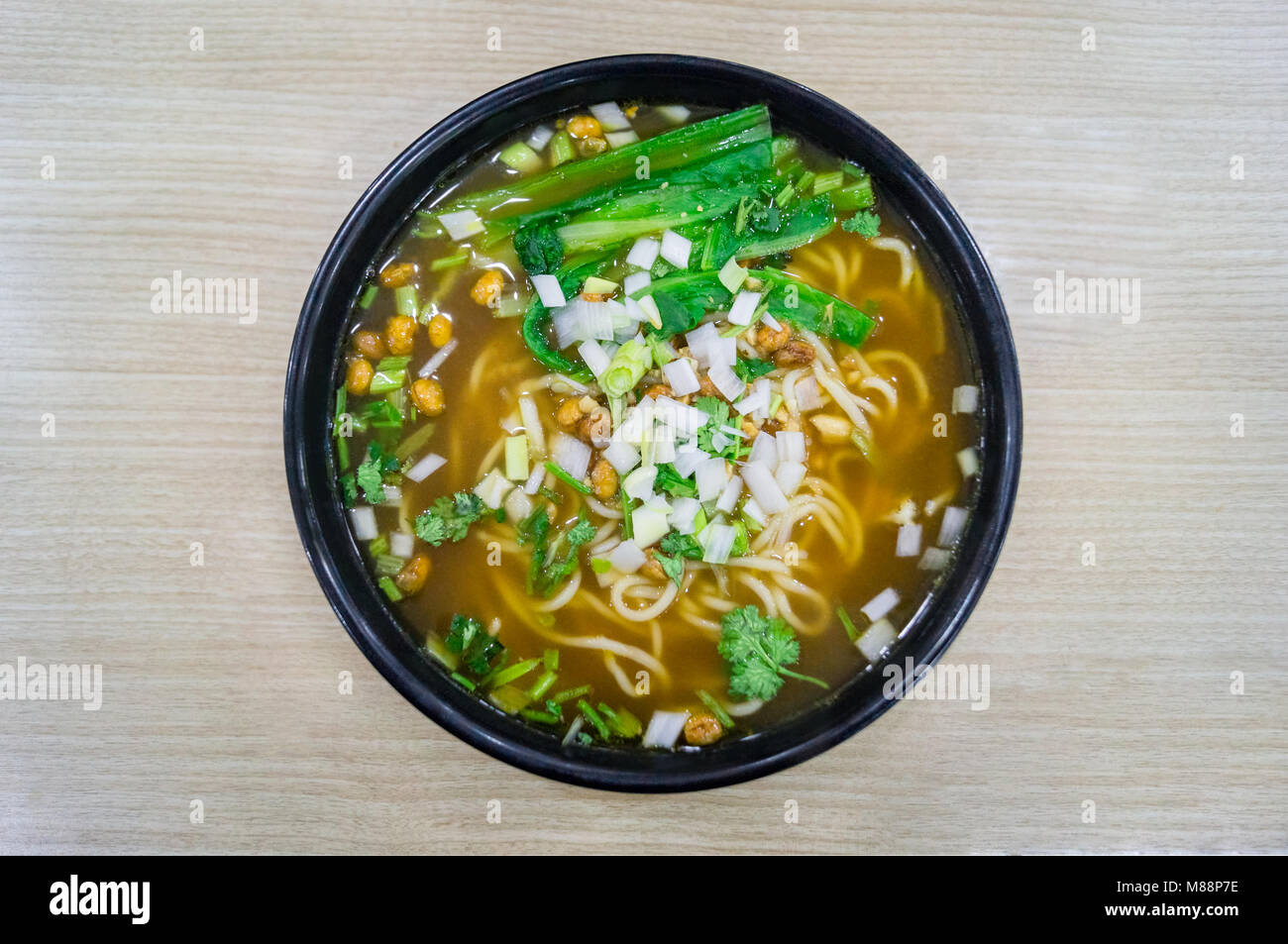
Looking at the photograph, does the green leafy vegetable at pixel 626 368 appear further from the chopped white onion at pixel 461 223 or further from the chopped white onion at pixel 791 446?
the chopped white onion at pixel 461 223

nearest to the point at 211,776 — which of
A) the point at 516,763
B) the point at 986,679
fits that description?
the point at 516,763

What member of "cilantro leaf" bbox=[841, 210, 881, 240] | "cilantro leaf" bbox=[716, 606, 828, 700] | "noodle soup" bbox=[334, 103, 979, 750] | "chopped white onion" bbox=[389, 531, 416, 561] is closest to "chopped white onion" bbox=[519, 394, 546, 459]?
"noodle soup" bbox=[334, 103, 979, 750]

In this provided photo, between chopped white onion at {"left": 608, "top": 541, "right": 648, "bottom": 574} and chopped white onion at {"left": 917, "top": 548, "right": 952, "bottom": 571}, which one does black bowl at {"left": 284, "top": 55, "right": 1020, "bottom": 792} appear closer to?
chopped white onion at {"left": 917, "top": 548, "right": 952, "bottom": 571}

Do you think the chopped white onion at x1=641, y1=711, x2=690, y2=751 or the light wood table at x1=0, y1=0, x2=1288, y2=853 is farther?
the light wood table at x1=0, y1=0, x2=1288, y2=853

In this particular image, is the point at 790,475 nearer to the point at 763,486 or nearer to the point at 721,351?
the point at 763,486

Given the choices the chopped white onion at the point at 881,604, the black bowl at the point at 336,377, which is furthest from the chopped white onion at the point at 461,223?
the chopped white onion at the point at 881,604

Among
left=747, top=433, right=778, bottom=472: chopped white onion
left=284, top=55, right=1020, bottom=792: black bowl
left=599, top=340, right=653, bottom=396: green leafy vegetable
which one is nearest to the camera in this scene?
left=284, top=55, right=1020, bottom=792: black bowl

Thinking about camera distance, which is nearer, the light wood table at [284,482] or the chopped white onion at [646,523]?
the chopped white onion at [646,523]
